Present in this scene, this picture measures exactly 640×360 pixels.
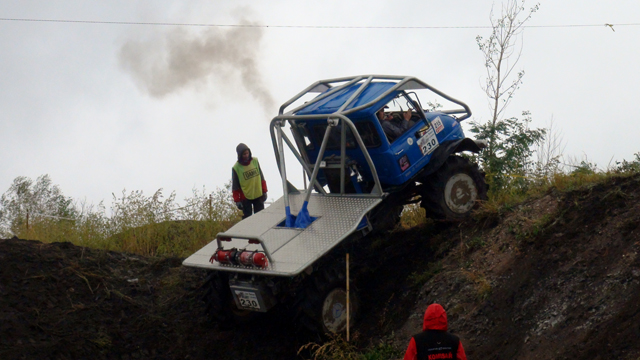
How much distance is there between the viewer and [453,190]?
30.6 feet

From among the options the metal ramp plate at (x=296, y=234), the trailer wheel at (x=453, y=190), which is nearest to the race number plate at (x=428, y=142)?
the trailer wheel at (x=453, y=190)

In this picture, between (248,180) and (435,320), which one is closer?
(435,320)

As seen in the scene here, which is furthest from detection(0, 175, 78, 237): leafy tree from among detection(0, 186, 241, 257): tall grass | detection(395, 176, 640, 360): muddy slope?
detection(395, 176, 640, 360): muddy slope

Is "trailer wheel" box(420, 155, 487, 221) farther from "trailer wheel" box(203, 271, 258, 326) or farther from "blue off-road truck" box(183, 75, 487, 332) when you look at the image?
"trailer wheel" box(203, 271, 258, 326)

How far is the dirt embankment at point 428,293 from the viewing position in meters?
6.43

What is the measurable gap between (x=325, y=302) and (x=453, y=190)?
275 centimetres

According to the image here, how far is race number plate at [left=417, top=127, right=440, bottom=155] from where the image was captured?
9.12 m

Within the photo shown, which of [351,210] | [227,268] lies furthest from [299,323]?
[351,210]

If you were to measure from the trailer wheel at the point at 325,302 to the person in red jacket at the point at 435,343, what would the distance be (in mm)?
2561

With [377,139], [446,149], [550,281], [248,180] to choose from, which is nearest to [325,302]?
[377,139]

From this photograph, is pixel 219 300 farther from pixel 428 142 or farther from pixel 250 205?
pixel 428 142

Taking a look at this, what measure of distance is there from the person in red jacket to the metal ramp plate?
7.48 feet

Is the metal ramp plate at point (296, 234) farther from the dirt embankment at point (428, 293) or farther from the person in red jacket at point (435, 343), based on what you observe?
the person in red jacket at point (435, 343)

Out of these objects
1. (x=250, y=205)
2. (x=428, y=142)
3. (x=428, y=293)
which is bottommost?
(x=428, y=293)
